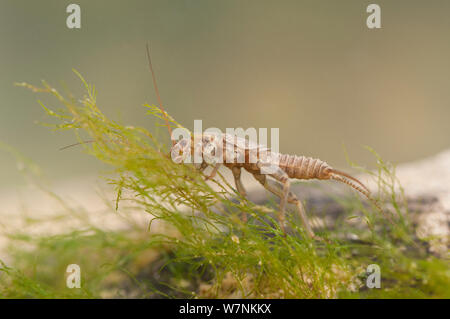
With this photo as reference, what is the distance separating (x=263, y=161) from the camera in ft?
4.00

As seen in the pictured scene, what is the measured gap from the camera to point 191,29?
13.3 feet

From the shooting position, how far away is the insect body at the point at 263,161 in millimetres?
1189

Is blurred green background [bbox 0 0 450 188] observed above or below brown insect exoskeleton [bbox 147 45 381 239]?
above

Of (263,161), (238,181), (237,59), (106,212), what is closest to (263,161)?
(263,161)

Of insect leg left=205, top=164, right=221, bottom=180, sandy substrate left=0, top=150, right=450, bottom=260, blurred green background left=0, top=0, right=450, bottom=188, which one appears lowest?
sandy substrate left=0, top=150, right=450, bottom=260

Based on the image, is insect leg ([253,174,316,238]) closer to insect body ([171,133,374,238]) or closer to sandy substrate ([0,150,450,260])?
insect body ([171,133,374,238])

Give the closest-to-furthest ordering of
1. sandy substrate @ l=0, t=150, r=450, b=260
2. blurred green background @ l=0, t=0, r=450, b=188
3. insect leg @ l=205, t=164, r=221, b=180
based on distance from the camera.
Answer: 1. insect leg @ l=205, t=164, r=221, b=180
2. sandy substrate @ l=0, t=150, r=450, b=260
3. blurred green background @ l=0, t=0, r=450, b=188

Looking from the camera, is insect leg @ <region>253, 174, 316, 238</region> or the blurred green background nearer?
insect leg @ <region>253, 174, 316, 238</region>

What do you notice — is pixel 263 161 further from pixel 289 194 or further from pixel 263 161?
pixel 289 194

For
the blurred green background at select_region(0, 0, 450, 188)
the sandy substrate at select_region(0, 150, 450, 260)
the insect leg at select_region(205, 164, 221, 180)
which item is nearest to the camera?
the insect leg at select_region(205, 164, 221, 180)

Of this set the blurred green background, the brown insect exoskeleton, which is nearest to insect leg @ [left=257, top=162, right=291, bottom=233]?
the brown insect exoskeleton

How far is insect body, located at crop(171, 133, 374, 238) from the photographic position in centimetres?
119
